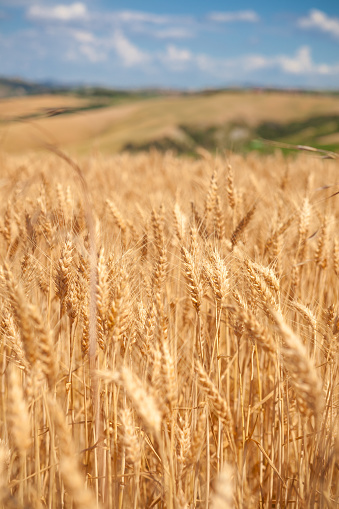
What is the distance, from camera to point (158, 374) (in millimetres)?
1082

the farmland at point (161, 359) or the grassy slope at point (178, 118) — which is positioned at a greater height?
the grassy slope at point (178, 118)

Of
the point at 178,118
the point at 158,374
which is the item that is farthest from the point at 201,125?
the point at 158,374

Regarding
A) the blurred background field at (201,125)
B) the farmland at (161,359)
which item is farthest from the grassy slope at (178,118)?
the farmland at (161,359)

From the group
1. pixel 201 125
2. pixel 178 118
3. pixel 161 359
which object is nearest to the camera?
pixel 161 359

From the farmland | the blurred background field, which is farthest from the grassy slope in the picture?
the farmland

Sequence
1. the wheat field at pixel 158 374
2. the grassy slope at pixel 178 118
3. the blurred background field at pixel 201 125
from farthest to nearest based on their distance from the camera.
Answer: the grassy slope at pixel 178 118, the blurred background field at pixel 201 125, the wheat field at pixel 158 374

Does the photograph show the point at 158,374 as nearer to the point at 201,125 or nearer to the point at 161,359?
the point at 161,359

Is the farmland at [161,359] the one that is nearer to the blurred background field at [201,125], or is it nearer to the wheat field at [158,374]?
the wheat field at [158,374]

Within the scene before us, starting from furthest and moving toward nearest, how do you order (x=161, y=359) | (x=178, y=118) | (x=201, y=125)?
(x=178, y=118) < (x=201, y=125) < (x=161, y=359)

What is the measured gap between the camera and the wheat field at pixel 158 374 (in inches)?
38.3

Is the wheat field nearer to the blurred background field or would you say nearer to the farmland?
the farmland

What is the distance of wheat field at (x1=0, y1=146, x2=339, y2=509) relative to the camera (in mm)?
974

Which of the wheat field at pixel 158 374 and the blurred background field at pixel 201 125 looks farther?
the blurred background field at pixel 201 125

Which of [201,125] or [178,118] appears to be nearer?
[201,125]
